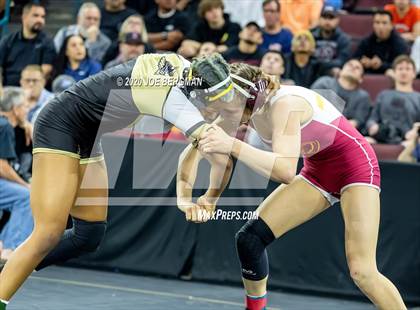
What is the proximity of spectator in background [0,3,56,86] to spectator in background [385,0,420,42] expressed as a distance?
3943mm

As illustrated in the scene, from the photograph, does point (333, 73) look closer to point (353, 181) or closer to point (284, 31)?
point (284, 31)

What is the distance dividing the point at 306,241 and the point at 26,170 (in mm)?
2768

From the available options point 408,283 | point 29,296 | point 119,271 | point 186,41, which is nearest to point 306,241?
point 408,283

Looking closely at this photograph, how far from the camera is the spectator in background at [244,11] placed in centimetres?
1227

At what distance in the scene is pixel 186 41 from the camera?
36.1ft

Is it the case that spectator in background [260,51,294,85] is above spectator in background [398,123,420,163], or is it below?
above

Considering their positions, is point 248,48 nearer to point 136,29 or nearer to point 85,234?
point 136,29

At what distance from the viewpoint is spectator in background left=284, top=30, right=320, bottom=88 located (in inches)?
414

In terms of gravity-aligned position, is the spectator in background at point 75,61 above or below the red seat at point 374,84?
above

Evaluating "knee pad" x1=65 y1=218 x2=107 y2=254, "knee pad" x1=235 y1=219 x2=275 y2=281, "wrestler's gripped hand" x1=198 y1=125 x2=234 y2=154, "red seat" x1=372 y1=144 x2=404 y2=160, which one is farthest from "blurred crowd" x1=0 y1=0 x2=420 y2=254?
"wrestler's gripped hand" x1=198 y1=125 x2=234 y2=154

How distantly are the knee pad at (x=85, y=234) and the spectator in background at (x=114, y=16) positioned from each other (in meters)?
6.19

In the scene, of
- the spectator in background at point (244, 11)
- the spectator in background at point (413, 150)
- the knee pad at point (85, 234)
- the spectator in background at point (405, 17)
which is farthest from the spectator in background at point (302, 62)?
the knee pad at point (85, 234)

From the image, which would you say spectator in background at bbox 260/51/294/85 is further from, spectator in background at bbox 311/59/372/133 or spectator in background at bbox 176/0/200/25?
spectator in background at bbox 176/0/200/25

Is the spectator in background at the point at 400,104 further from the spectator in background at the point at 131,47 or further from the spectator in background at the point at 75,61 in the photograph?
the spectator in background at the point at 75,61
